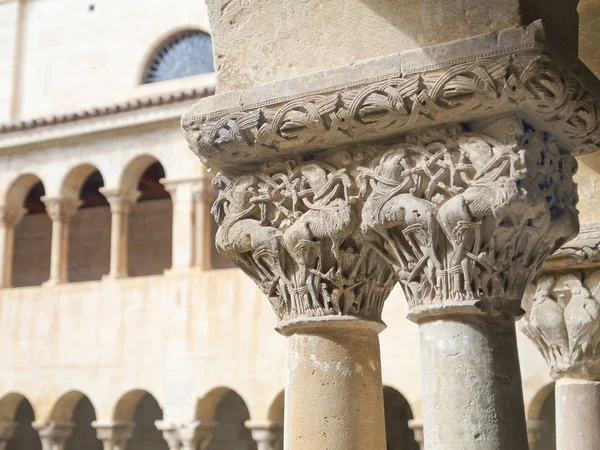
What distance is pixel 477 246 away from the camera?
9.49 feet

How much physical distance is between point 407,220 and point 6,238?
14.1 meters

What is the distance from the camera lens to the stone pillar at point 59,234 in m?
15.5

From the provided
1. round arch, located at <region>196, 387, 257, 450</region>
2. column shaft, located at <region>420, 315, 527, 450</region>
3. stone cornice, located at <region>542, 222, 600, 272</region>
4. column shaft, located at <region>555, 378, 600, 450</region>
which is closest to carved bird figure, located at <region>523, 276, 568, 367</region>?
column shaft, located at <region>555, 378, 600, 450</region>

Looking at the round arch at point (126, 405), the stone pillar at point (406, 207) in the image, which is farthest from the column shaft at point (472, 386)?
the round arch at point (126, 405)

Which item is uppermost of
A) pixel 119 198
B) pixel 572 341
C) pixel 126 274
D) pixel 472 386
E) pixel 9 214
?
pixel 9 214

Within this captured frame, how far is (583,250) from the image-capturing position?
520cm

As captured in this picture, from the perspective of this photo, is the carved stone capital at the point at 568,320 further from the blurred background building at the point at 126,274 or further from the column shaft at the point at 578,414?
Result: the blurred background building at the point at 126,274

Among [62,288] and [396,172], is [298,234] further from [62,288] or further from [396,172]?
[62,288]

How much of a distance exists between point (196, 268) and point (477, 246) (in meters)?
11.5

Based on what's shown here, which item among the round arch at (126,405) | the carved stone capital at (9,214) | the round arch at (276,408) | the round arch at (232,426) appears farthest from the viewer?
the round arch at (232,426)

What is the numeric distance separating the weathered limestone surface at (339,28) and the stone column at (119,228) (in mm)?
11899

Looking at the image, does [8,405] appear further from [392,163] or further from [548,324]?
[392,163]

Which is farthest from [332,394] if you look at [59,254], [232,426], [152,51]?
[152,51]

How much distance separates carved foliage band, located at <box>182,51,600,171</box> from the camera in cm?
276
